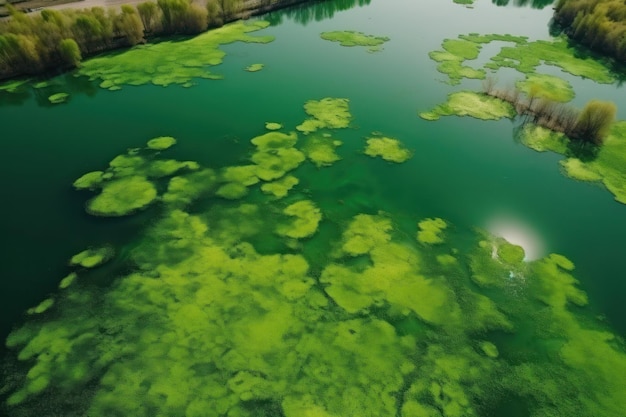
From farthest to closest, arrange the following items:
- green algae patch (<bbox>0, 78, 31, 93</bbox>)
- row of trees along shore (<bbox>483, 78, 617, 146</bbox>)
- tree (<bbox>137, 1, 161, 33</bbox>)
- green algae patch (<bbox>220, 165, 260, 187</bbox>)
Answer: tree (<bbox>137, 1, 161, 33</bbox>), green algae patch (<bbox>0, 78, 31, 93</bbox>), row of trees along shore (<bbox>483, 78, 617, 146</bbox>), green algae patch (<bbox>220, 165, 260, 187</bbox>)

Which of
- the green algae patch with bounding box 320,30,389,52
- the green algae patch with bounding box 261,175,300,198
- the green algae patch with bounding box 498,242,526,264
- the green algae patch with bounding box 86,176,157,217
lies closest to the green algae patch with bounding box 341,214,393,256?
the green algae patch with bounding box 261,175,300,198

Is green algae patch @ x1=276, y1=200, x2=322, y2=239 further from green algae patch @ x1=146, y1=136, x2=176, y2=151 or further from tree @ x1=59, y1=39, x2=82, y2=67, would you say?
tree @ x1=59, y1=39, x2=82, y2=67

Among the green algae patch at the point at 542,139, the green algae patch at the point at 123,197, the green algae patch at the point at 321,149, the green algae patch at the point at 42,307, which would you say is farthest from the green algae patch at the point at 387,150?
the green algae patch at the point at 42,307

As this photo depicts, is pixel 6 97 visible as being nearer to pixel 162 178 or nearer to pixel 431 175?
pixel 162 178

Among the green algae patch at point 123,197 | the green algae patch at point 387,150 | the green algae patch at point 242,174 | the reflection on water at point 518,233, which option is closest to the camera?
the reflection on water at point 518,233

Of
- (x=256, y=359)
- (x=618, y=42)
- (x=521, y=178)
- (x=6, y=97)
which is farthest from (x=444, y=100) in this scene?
(x=6, y=97)

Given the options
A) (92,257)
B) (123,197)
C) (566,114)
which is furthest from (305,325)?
(566,114)

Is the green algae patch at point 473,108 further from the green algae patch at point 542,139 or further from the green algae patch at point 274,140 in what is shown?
the green algae patch at point 274,140
